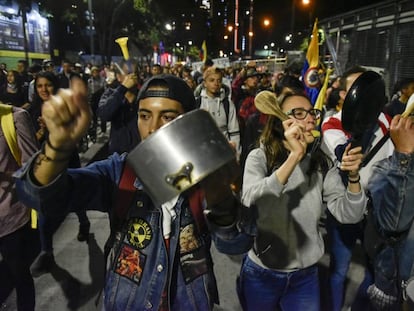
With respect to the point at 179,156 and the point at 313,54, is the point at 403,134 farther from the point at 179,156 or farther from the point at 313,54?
the point at 313,54

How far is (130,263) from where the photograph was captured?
1648 millimetres

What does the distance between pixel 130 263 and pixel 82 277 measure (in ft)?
8.55

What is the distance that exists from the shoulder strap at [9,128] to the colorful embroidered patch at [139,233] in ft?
5.31

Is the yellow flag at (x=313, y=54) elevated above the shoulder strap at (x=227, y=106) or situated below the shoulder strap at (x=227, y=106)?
above

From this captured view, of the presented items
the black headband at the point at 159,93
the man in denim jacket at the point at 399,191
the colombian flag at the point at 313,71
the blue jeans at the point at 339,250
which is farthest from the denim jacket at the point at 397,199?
the colombian flag at the point at 313,71

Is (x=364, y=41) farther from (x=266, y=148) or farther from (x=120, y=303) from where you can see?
(x=120, y=303)

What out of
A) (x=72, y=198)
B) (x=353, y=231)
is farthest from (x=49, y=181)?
(x=353, y=231)

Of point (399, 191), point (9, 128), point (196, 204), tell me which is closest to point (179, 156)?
point (196, 204)

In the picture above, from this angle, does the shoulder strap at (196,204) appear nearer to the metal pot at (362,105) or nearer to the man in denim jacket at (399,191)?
the metal pot at (362,105)

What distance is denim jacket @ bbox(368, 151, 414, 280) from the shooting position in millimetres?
1942

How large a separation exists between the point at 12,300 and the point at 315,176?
3.02 meters

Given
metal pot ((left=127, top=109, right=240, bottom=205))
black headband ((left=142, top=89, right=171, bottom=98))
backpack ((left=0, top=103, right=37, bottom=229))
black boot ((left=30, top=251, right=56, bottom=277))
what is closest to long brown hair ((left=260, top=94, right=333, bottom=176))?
black headband ((left=142, top=89, right=171, bottom=98))

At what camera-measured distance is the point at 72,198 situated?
1438mm

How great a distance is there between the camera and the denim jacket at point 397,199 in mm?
1942
